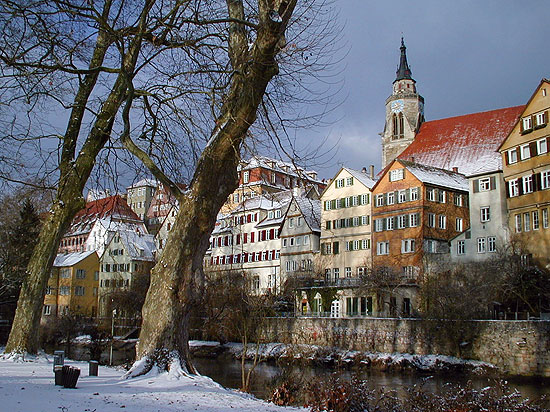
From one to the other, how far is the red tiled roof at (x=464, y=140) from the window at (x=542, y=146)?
16116 mm

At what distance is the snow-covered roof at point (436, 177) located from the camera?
4909 cm

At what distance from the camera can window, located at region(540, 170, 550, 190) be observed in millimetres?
A: 37844

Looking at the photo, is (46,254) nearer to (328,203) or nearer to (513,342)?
(513,342)

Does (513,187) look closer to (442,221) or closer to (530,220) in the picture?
(530,220)

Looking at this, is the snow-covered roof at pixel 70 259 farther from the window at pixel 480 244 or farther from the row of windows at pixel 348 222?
the window at pixel 480 244

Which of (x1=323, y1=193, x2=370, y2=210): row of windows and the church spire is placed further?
the church spire

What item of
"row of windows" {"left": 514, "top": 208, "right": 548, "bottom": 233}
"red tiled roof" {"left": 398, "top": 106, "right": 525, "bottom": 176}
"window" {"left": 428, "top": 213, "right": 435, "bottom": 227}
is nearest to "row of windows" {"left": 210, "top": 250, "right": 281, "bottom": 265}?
"window" {"left": 428, "top": 213, "right": 435, "bottom": 227}

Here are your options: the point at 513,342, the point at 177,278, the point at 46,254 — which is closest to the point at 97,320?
the point at 513,342

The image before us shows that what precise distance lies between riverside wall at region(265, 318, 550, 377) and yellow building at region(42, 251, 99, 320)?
111 ft

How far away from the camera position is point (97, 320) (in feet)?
191

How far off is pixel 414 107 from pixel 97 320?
46.9 metres

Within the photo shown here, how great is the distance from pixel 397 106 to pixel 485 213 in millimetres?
37121

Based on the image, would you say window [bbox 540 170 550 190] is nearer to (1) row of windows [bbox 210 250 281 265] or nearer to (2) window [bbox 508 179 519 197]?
(2) window [bbox 508 179 519 197]

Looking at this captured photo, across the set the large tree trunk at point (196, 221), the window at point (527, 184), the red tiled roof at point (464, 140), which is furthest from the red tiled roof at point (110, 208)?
the red tiled roof at point (464, 140)
